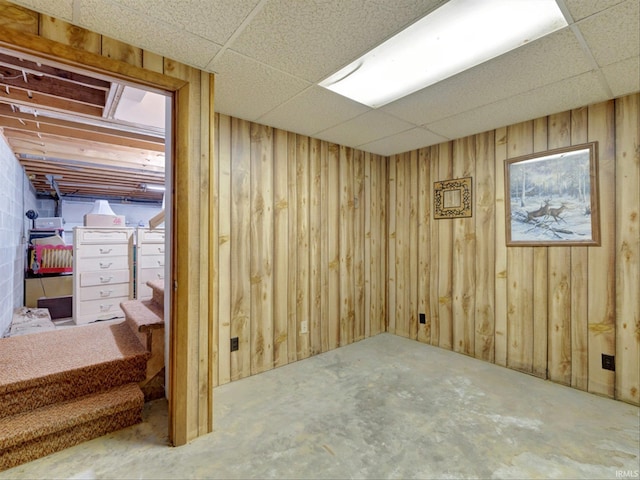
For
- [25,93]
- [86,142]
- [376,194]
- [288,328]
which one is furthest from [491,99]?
[86,142]

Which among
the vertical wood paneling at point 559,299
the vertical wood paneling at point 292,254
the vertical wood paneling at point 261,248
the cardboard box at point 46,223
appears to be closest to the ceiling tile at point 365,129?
the vertical wood paneling at point 292,254

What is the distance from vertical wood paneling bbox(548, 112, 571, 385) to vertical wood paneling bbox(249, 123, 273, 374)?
2.47m

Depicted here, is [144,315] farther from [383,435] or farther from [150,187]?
[150,187]

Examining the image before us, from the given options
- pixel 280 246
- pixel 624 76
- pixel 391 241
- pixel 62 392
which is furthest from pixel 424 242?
pixel 62 392

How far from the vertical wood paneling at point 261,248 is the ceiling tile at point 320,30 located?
1008 millimetres

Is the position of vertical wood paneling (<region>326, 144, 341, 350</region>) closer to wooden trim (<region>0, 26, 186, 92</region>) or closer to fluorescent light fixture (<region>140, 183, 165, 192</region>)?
wooden trim (<region>0, 26, 186, 92</region>)

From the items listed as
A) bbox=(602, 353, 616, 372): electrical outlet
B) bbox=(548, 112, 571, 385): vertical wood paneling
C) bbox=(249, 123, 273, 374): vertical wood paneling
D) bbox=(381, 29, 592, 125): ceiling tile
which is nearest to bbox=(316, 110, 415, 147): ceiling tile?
bbox=(381, 29, 592, 125): ceiling tile

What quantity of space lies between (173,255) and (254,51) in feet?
4.19

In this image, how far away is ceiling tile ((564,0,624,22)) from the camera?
4.34 feet

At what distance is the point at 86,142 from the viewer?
386 centimetres

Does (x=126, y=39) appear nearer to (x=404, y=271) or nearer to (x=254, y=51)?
(x=254, y=51)

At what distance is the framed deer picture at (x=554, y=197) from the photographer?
2371mm

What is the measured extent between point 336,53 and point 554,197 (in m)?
2.20

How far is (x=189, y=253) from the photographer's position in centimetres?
179
